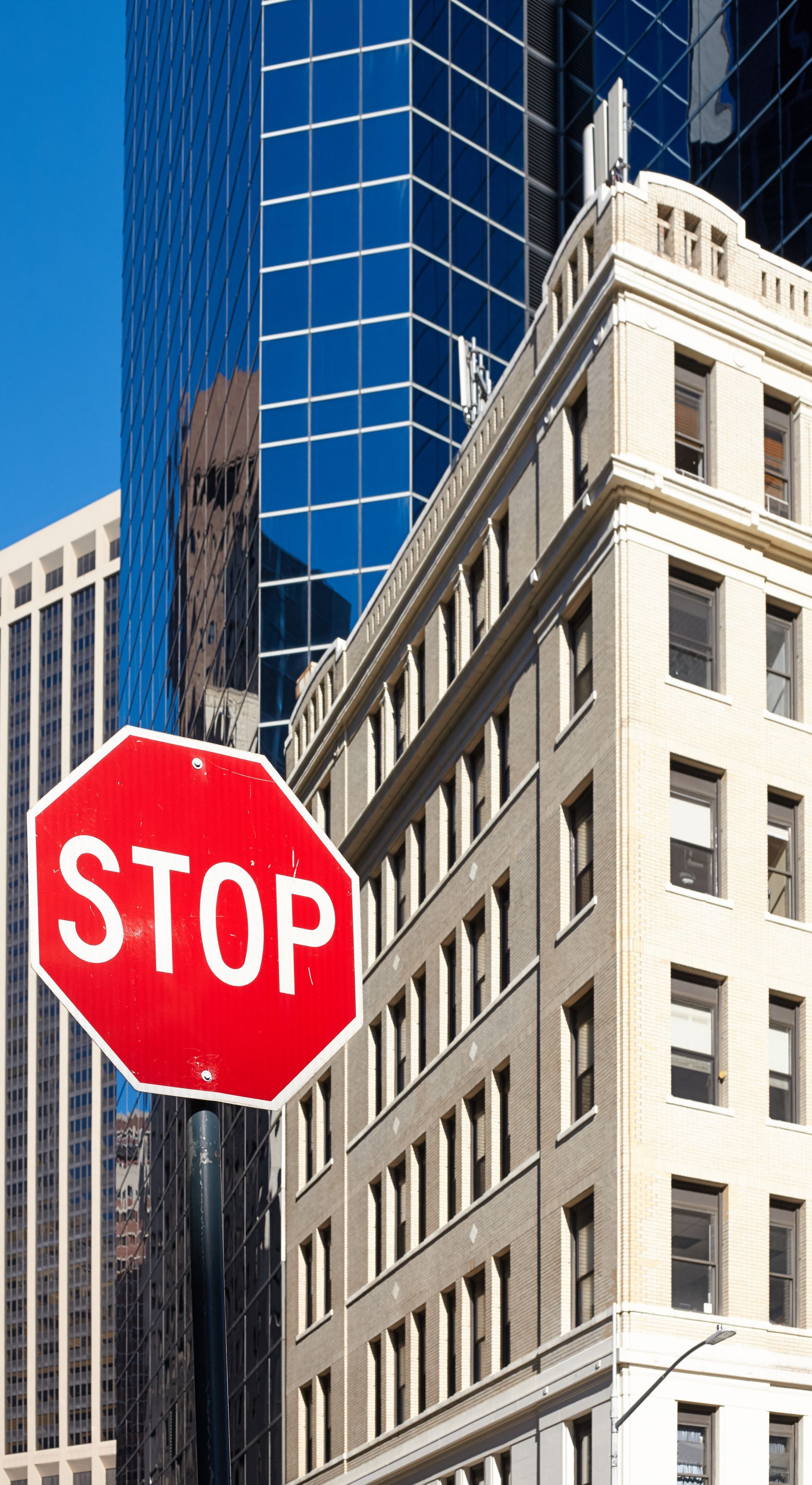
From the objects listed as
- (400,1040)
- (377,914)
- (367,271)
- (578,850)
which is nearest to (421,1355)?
(400,1040)

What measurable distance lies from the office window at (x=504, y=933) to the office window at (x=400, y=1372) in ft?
27.4

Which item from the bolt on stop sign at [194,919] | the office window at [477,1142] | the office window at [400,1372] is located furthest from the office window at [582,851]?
the bolt on stop sign at [194,919]

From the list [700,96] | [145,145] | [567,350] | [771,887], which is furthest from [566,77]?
[771,887]

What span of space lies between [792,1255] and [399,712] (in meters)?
18.6

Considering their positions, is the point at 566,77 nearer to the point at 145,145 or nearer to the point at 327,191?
the point at 327,191

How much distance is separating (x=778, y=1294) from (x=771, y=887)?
679 cm

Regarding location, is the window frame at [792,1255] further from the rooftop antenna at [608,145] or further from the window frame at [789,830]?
the rooftop antenna at [608,145]

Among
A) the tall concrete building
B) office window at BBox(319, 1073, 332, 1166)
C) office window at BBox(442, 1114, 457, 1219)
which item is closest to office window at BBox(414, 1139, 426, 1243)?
office window at BBox(442, 1114, 457, 1219)

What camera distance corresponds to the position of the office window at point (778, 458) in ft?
123

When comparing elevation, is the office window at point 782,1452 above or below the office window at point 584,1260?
below

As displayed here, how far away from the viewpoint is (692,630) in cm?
3525

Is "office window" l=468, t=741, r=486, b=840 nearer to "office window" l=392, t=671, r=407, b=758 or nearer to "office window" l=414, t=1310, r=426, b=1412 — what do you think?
"office window" l=392, t=671, r=407, b=758

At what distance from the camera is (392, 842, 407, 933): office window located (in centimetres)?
4625

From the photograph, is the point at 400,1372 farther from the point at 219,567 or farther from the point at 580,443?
the point at 219,567
